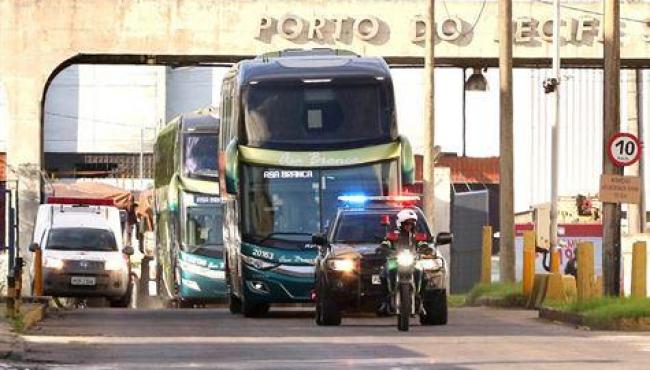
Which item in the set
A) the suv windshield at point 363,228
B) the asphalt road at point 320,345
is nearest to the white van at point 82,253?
the asphalt road at point 320,345

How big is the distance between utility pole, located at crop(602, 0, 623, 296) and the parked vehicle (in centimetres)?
329

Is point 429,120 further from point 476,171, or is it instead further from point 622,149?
point 476,171

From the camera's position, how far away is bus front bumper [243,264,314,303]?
2956cm

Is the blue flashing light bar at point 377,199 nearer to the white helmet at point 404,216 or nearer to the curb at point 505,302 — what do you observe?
the white helmet at point 404,216

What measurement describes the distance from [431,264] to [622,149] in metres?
3.75

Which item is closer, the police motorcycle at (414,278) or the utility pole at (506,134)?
the police motorcycle at (414,278)

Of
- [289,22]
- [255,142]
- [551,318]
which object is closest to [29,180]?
[289,22]

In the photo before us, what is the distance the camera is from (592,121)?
7888 centimetres

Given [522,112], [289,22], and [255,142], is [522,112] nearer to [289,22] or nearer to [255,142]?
[289,22]

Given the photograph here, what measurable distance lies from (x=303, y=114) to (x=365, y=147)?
1.07 m

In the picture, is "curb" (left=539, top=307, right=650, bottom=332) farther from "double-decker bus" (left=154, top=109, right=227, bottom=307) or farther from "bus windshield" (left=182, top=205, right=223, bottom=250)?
"bus windshield" (left=182, top=205, right=223, bottom=250)

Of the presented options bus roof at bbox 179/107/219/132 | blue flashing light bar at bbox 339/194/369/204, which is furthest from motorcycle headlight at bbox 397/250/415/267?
bus roof at bbox 179/107/219/132

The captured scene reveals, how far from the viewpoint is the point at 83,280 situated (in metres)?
40.9

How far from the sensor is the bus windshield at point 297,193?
98.1 feet
